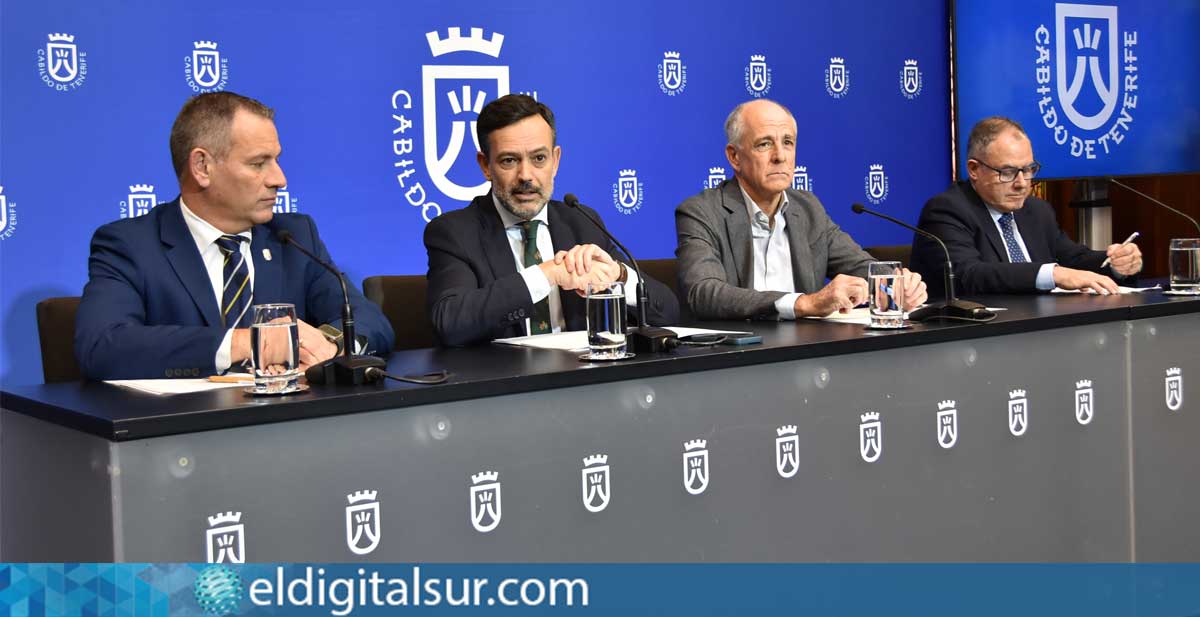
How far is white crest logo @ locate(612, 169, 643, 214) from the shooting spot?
4348mm

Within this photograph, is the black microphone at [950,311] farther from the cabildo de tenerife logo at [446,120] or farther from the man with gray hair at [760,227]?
the cabildo de tenerife logo at [446,120]

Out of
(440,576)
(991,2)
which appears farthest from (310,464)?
(991,2)

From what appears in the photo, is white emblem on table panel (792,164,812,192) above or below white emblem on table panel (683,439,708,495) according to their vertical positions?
above

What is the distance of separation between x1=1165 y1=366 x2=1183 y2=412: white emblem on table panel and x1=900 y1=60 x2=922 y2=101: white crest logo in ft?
7.95

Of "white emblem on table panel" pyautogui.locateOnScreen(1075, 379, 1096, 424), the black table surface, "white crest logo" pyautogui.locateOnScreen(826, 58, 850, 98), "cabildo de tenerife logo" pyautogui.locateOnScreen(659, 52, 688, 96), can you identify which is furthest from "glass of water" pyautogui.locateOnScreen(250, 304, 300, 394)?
"white crest logo" pyautogui.locateOnScreen(826, 58, 850, 98)

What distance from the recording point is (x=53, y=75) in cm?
337

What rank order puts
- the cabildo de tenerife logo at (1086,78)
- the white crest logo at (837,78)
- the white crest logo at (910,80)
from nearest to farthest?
the white crest logo at (837,78) → the white crest logo at (910,80) → the cabildo de tenerife logo at (1086,78)

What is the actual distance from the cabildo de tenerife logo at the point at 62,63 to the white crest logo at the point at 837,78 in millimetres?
2780

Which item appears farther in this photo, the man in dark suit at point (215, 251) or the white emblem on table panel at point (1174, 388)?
the white emblem on table panel at point (1174, 388)

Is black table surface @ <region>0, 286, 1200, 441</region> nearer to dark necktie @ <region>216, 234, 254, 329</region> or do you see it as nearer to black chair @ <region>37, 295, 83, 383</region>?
dark necktie @ <region>216, 234, 254, 329</region>

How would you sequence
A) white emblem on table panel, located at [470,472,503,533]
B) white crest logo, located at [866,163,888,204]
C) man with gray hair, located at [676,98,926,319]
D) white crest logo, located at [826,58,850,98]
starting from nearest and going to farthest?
white emblem on table panel, located at [470,472,503,533] → man with gray hair, located at [676,98,926,319] → white crest logo, located at [826,58,850,98] → white crest logo, located at [866,163,888,204]

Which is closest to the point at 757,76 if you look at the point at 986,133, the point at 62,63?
the point at 986,133

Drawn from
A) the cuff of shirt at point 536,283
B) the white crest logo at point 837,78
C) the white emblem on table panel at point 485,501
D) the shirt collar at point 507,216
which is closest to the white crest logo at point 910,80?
the white crest logo at point 837,78

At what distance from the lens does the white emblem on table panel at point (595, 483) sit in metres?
1.92
